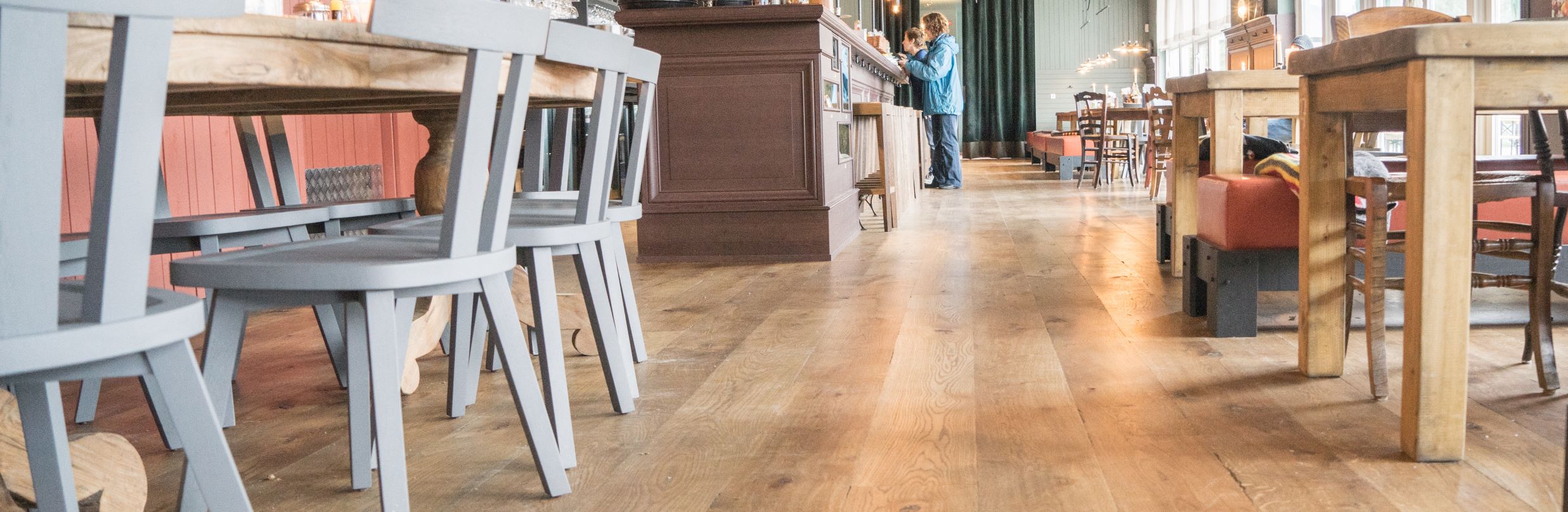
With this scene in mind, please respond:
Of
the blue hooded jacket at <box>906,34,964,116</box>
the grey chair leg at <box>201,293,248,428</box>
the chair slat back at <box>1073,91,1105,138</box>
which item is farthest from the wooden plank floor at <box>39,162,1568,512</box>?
the chair slat back at <box>1073,91,1105,138</box>

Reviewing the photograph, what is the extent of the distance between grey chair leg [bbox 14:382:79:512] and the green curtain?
16.4 m

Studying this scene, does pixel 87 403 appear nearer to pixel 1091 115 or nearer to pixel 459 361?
pixel 459 361

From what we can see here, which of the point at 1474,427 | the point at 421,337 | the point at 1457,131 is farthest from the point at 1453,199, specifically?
the point at 421,337

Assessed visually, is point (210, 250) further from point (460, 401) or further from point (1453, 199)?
point (1453, 199)

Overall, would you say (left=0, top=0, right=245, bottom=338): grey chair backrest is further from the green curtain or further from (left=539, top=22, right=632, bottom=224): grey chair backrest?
the green curtain

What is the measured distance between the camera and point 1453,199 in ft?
5.44

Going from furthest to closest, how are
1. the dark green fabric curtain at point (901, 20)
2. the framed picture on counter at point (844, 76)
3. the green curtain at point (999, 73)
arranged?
the green curtain at point (999, 73), the dark green fabric curtain at point (901, 20), the framed picture on counter at point (844, 76)

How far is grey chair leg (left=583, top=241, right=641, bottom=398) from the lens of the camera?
7.27ft

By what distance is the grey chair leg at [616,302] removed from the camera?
2.22 m

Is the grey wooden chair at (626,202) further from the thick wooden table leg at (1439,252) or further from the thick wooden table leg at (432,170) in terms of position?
the thick wooden table leg at (1439,252)

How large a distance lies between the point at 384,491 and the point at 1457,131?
4.91 ft

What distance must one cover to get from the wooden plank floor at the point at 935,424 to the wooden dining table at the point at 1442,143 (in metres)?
0.10

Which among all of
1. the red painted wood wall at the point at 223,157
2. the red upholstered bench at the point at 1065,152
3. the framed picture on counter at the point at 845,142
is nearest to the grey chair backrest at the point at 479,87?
the red painted wood wall at the point at 223,157

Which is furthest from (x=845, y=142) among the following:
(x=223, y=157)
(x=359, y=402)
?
(x=359, y=402)
